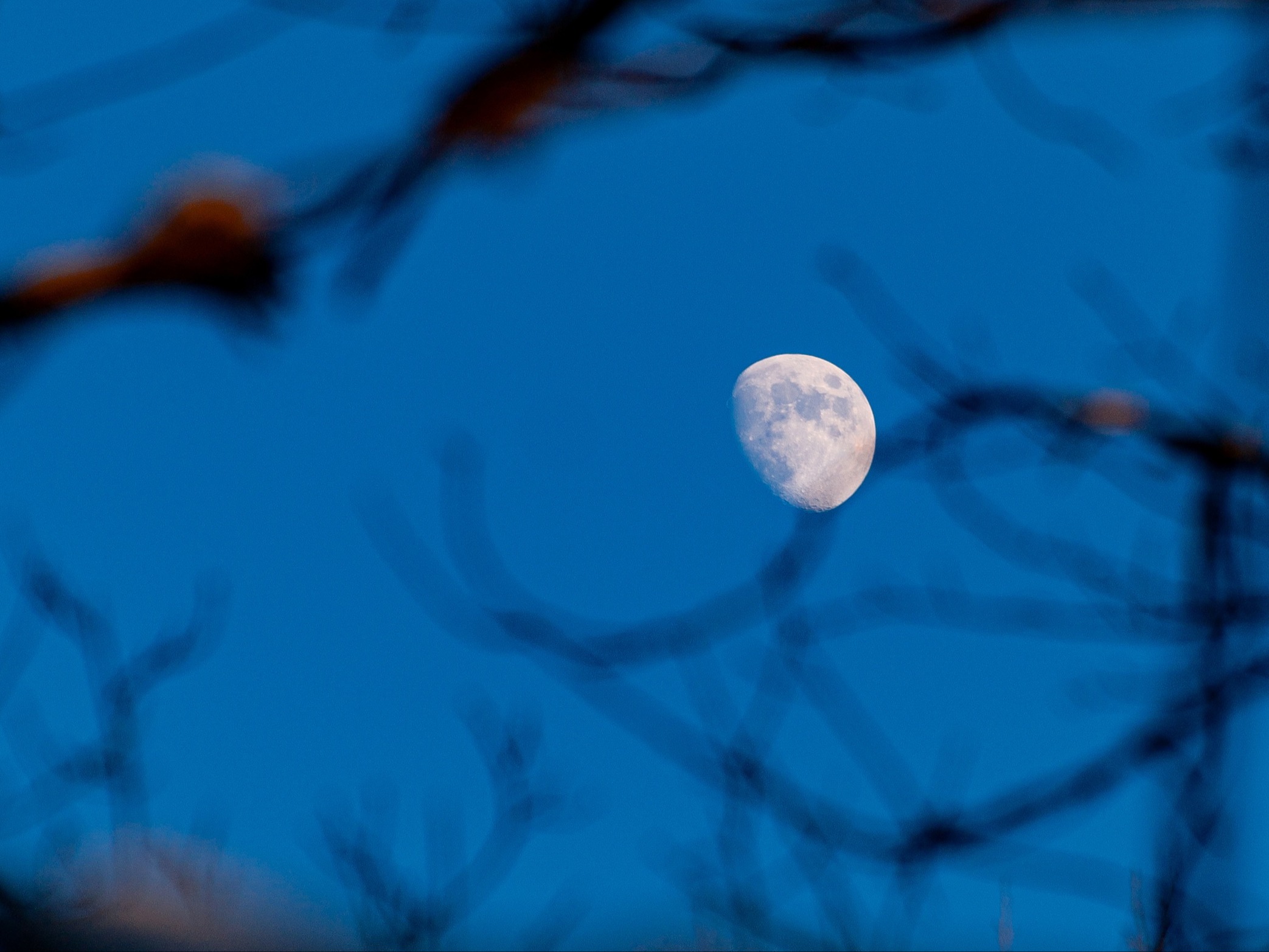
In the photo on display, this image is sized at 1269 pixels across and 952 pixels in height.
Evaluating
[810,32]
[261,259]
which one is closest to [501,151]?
[261,259]

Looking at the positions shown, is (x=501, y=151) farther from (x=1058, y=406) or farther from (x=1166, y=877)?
(x=1058, y=406)

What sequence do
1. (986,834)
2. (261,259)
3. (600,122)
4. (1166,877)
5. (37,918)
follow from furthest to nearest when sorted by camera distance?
(37,918) → (986,834) → (1166,877) → (600,122) → (261,259)

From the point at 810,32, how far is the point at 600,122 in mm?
265

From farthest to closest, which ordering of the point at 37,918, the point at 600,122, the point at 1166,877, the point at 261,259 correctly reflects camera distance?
the point at 37,918
the point at 1166,877
the point at 600,122
the point at 261,259

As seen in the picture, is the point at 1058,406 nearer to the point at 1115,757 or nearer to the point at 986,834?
the point at 1115,757

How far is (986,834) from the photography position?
127 centimetres

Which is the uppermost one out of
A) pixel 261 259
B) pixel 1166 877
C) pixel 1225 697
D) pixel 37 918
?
pixel 261 259

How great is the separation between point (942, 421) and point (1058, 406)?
0.21 metres

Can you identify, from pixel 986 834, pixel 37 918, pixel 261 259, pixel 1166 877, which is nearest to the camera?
pixel 261 259

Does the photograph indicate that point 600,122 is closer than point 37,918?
Yes

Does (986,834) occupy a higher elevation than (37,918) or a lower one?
lower

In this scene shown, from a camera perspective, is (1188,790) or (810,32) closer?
(810,32)

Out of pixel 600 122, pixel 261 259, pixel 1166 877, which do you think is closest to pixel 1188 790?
pixel 1166 877

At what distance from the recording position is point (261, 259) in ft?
2.80
